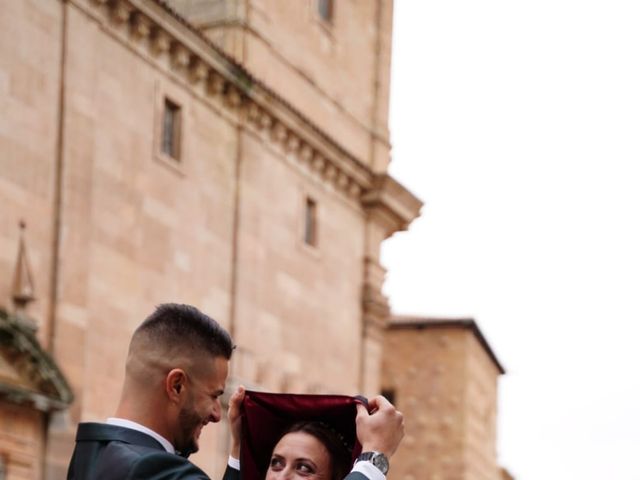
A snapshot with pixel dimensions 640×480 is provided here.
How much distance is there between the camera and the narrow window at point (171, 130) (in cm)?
2619

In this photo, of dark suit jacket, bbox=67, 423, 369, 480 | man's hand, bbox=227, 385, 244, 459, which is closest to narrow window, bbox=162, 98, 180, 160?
man's hand, bbox=227, 385, 244, 459

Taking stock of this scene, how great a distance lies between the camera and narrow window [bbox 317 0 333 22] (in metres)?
32.0

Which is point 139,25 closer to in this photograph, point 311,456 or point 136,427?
point 311,456

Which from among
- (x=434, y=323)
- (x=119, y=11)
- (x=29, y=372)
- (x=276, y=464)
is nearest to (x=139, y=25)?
(x=119, y=11)

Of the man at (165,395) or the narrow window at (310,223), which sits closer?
the man at (165,395)

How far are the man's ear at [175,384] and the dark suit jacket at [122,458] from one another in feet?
0.51

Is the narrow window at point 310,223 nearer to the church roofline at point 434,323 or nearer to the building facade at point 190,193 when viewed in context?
the building facade at point 190,193

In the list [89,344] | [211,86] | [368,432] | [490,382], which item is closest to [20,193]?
[89,344]

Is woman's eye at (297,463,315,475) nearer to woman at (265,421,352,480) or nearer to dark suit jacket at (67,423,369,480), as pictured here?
woman at (265,421,352,480)

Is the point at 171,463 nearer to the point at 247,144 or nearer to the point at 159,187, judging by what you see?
the point at 159,187

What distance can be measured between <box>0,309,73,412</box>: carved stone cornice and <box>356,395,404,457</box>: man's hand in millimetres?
15561

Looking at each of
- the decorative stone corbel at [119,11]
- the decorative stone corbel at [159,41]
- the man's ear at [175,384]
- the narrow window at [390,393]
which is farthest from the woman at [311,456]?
the narrow window at [390,393]

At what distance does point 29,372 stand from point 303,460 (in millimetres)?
15709

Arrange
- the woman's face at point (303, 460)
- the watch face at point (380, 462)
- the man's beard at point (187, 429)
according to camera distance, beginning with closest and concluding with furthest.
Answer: the man's beard at point (187, 429)
the watch face at point (380, 462)
the woman's face at point (303, 460)
